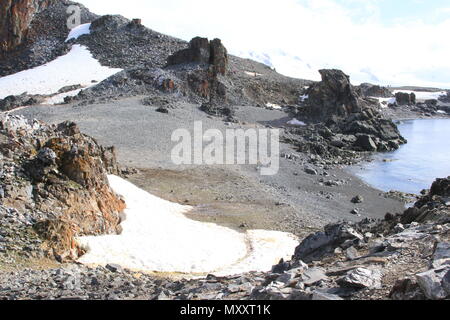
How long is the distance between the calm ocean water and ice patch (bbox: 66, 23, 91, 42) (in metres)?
49.6

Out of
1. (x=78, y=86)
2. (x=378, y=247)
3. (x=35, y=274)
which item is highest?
(x=78, y=86)

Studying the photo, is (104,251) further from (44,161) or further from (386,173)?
(386,173)

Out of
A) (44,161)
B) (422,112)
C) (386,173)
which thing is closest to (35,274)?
(44,161)

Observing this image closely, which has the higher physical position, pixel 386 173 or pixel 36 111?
pixel 36 111

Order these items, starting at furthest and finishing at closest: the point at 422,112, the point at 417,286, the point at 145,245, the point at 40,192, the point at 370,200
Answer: the point at 422,112
the point at 370,200
the point at 145,245
the point at 40,192
the point at 417,286

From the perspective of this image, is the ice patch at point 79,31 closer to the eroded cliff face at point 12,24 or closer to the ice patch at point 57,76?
the ice patch at point 57,76

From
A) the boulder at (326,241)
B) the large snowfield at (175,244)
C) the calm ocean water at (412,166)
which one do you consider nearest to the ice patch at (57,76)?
the calm ocean water at (412,166)

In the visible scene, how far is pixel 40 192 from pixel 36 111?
3438cm

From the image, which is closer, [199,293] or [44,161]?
[199,293]

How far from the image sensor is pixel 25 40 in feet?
239

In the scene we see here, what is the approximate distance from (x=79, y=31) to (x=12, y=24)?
9802 mm

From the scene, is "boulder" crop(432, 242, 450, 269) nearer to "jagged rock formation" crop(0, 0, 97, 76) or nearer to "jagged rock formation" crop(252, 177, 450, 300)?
Result: "jagged rock formation" crop(252, 177, 450, 300)

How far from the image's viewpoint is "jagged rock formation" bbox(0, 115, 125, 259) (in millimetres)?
13883

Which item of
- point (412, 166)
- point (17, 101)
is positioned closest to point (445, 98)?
point (412, 166)
